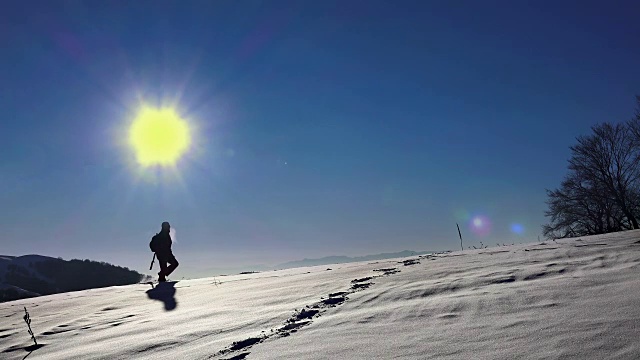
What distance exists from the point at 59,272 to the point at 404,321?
33924 mm

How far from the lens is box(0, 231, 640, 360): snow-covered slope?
1578 millimetres

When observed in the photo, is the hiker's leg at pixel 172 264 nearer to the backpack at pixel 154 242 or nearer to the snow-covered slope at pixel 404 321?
the backpack at pixel 154 242

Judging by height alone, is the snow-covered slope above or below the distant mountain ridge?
below

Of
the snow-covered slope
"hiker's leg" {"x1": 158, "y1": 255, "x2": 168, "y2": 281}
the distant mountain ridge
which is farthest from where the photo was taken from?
the distant mountain ridge

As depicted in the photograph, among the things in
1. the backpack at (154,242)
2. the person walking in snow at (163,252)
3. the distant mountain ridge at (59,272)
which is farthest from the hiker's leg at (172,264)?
the distant mountain ridge at (59,272)

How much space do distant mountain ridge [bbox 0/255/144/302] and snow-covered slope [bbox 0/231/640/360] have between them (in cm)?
2705

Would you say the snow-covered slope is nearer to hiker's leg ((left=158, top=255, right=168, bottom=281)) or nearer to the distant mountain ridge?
hiker's leg ((left=158, top=255, right=168, bottom=281))

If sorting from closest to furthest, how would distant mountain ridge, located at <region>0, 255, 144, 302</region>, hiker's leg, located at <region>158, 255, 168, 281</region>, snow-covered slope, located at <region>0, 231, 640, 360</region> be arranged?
snow-covered slope, located at <region>0, 231, 640, 360</region> < hiker's leg, located at <region>158, 255, 168, 281</region> < distant mountain ridge, located at <region>0, 255, 144, 302</region>

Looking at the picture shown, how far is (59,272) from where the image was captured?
29031mm

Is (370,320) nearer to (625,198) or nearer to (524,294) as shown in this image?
(524,294)

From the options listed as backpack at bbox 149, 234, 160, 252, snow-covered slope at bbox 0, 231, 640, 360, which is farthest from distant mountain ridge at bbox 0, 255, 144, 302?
snow-covered slope at bbox 0, 231, 640, 360

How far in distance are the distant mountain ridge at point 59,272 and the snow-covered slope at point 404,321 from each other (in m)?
27.1

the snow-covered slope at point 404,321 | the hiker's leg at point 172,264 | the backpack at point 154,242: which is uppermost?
the backpack at point 154,242

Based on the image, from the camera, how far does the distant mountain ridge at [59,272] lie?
27.4 meters
